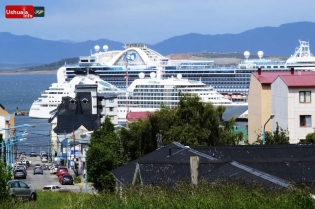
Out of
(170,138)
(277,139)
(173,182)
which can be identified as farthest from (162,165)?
(170,138)

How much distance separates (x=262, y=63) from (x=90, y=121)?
62692 millimetres

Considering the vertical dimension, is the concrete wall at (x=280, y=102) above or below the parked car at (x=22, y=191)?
above

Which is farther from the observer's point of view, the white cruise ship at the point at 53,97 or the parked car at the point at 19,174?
the white cruise ship at the point at 53,97

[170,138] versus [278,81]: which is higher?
[278,81]

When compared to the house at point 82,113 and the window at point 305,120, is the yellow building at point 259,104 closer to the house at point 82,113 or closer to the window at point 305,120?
the window at point 305,120

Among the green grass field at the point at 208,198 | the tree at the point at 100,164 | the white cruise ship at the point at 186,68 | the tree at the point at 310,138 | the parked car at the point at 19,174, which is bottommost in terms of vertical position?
the parked car at the point at 19,174

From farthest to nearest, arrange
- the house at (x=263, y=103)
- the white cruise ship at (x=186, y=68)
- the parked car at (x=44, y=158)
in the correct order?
1. the white cruise ship at (x=186, y=68)
2. the parked car at (x=44, y=158)
3. the house at (x=263, y=103)

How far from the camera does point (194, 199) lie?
8039 millimetres

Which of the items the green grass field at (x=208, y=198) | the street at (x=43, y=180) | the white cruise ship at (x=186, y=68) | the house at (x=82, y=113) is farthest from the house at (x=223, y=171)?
the white cruise ship at (x=186, y=68)

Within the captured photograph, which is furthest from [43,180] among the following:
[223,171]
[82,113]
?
[82,113]

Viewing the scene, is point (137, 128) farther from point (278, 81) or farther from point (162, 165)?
point (162, 165)

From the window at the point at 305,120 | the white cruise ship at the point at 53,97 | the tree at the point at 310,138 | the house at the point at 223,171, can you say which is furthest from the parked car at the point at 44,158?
the white cruise ship at the point at 53,97

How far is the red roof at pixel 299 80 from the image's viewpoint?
2833cm

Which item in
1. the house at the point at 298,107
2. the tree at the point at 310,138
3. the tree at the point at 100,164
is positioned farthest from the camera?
the house at the point at 298,107
